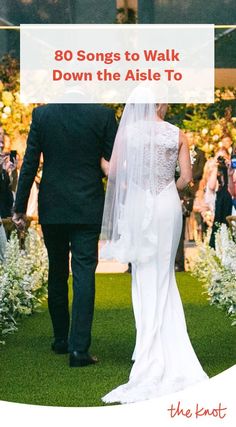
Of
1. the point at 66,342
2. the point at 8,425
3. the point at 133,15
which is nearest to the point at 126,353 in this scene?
the point at 66,342

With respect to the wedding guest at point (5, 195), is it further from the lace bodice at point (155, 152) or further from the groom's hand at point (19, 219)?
the lace bodice at point (155, 152)

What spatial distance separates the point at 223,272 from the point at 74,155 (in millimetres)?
3354

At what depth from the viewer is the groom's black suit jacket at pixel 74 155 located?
6480mm

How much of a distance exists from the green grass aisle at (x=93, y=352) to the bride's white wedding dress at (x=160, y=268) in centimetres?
32

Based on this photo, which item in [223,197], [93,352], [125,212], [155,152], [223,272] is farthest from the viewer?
[223,197]

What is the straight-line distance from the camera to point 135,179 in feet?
19.6

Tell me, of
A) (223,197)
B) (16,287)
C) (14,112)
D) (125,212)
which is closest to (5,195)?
(223,197)

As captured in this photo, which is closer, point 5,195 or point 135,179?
point 135,179

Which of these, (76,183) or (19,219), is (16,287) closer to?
(19,219)

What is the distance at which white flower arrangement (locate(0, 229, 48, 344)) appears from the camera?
8.08 meters

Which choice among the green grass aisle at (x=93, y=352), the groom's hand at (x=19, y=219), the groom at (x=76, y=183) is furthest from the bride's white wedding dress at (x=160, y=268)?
the groom's hand at (x=19, y=219)

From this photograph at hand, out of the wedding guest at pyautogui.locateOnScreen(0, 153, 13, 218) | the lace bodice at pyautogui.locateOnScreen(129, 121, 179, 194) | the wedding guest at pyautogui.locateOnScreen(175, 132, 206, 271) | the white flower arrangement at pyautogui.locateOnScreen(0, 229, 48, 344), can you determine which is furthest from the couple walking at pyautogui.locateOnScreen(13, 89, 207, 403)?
the wedding guest at pyautogui.locateOnScreen(175, 132, 206, 271)

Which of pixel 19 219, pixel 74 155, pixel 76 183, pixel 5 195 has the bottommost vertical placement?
pixel 5 195

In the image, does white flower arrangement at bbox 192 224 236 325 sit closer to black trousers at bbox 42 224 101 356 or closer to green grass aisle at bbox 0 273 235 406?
green grass aisle at bbox 0 273 235 406
